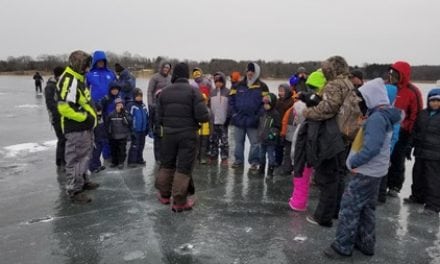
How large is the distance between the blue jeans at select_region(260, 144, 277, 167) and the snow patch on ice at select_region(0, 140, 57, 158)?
5.47 metres

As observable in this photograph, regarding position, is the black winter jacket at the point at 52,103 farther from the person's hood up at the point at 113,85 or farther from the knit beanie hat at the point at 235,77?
the knit beanie hat at the point at 235,77

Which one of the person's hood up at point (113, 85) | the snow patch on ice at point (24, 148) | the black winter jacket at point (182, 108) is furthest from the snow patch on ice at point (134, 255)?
the snow patch on ice at point (24, 148)

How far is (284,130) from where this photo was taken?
753 cm

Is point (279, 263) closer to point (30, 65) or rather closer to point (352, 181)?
point (352, 181)

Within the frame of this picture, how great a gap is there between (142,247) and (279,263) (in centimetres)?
150

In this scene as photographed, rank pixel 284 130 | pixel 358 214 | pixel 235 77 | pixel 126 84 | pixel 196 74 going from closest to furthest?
pixel 358 214 < pixel 284 130 < pixel 126 84 < pixel 235 77 < pixel 196 74

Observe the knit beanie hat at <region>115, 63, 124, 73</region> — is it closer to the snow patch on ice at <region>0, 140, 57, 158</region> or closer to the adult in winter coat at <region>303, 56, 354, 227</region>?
the snow patch on ice at <region>0, 140, 57, 158</region>

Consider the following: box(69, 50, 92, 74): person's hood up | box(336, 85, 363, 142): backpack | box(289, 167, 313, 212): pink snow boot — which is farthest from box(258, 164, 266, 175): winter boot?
box(69, 50, 92, 74): person's hood up

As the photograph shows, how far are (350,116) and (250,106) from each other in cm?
307

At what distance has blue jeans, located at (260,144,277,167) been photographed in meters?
7.73

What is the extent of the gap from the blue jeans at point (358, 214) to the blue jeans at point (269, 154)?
10.7ft

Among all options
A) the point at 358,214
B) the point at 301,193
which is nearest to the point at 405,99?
the point at 301,193

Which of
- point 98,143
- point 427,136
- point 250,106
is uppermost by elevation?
point 250,106

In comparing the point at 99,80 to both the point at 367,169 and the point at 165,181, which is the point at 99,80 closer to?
the point at 165,181
